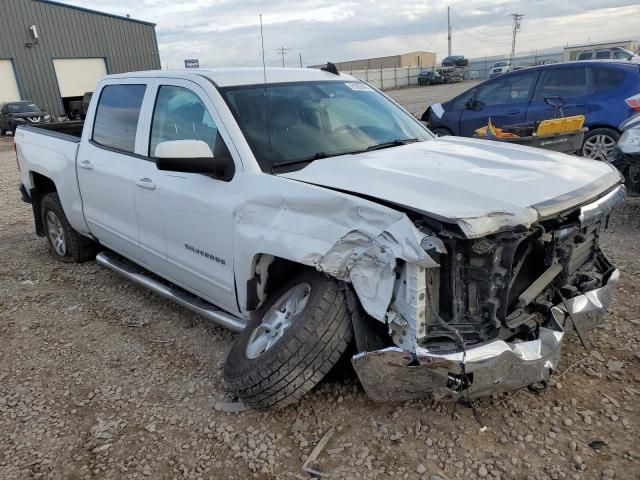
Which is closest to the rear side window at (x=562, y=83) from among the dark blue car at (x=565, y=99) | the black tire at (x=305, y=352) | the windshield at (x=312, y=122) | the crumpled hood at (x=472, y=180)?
the dark blue car at (x=565, y=99)

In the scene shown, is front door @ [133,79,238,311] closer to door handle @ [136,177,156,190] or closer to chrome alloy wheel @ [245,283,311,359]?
door handle @ [136,177,156,190]

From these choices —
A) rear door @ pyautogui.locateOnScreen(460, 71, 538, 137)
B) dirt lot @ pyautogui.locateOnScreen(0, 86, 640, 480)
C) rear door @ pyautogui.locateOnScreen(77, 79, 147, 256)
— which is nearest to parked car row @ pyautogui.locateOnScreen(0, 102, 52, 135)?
rear door @ pyautogui.locateOnScreen(460, 71, 538, 137)

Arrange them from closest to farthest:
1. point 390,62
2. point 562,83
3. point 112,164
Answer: point 112,164 → point 562,83 → point 390,62

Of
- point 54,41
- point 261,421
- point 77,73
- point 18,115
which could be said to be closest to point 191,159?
point 261,421

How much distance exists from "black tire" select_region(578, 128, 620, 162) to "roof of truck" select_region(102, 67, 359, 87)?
5215 millimetres

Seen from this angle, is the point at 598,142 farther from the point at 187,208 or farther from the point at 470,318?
the point at 187,208

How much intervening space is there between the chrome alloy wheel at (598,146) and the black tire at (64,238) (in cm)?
687

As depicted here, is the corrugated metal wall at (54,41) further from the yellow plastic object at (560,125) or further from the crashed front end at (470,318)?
the crashed front end at (470,318)

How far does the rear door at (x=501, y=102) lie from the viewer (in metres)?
8.77

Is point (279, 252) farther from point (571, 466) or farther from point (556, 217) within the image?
point (571, 466)

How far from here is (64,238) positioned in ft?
18.6

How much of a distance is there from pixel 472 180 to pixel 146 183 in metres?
2.30

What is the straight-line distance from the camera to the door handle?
12.5ft

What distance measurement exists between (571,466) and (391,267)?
1.26 metres
